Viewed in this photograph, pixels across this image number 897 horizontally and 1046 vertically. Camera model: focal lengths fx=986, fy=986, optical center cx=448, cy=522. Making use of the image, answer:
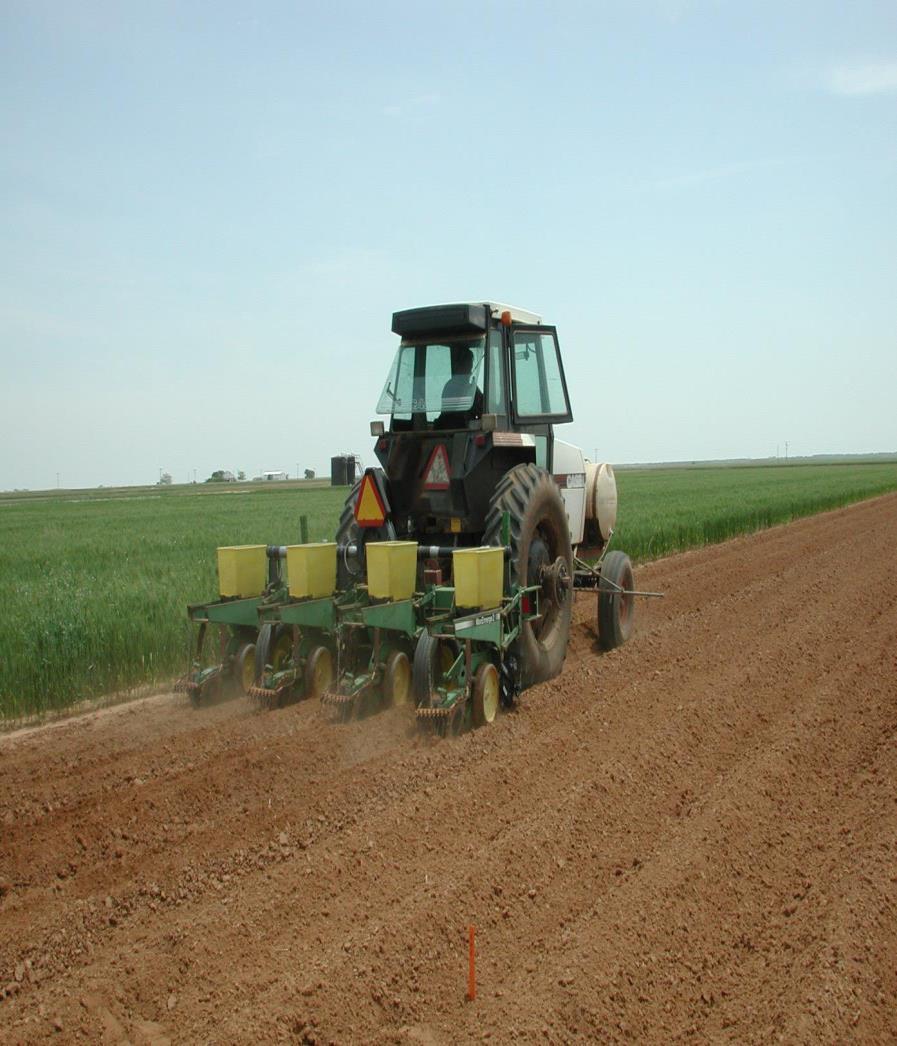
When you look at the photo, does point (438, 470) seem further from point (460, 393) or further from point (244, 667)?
point (244, 667)

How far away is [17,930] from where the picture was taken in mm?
3783

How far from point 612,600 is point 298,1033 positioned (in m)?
6.13

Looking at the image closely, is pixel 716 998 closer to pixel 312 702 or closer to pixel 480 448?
pixel 312 702

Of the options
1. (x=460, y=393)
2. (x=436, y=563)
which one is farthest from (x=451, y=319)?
(x=436, y=563)

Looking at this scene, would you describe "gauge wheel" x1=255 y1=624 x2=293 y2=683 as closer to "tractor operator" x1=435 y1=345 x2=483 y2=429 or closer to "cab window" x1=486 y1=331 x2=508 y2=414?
"tractor operator" x1=435 y1=345 x2=483 y2=429

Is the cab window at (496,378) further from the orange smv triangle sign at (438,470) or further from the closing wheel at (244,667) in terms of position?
the closing wheel at (244,667)

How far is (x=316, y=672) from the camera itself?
6.85 m

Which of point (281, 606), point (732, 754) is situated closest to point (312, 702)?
point (281, 606)

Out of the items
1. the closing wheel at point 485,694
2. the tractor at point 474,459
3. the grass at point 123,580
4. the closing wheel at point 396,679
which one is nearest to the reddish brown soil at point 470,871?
the closing wheel at point 485,694

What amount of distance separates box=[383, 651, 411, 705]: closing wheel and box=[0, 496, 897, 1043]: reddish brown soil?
0.23m

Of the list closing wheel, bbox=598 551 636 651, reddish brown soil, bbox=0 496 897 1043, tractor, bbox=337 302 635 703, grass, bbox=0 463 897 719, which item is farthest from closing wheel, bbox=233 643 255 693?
closing wheel, bbox=598 551 636 651

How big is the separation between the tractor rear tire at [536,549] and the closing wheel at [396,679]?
857 millimetres

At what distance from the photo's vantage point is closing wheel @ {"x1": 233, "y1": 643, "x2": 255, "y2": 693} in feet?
23.2

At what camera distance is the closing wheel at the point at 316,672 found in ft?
22.4
